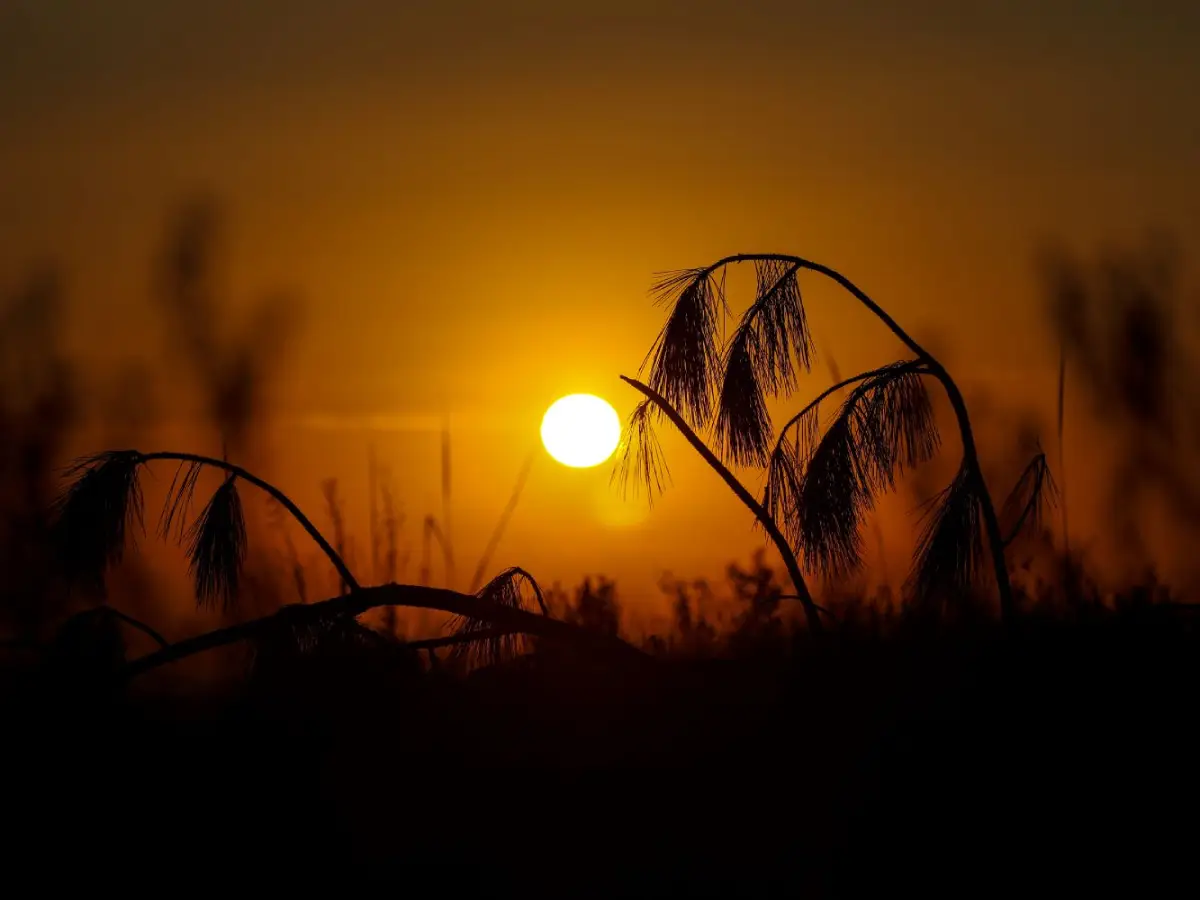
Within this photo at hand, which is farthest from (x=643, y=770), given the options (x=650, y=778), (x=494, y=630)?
(x=494, y=630)

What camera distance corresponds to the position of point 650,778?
414 cm

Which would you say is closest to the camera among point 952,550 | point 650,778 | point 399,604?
point 650,778

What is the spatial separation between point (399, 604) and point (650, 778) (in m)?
1.07

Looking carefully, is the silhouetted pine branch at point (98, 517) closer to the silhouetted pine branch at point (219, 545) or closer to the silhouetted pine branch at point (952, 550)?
the silhouetted pine branch at point (219, 545)

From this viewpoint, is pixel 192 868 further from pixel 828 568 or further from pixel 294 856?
pixel 828 568

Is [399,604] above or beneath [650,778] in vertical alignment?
above

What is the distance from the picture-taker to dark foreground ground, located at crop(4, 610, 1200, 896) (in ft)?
12.6

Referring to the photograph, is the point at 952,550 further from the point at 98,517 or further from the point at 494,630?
the point at 98,517

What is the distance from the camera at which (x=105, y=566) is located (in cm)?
482

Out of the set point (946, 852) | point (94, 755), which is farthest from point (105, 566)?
point (946, 852)

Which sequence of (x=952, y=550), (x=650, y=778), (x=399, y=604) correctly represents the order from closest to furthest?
(x=650, y=778) < (x=399, y=604) < (x=952, y=550)

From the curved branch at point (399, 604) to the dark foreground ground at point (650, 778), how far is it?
16 centimetres

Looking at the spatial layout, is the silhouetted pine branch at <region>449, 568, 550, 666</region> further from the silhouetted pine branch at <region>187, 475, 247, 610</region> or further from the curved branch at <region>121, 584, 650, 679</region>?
the silhouetted pine branch at <region>187, 475, 247, 610</region>

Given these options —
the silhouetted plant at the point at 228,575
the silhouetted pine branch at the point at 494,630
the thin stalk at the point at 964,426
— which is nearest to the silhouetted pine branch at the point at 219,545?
the silhouetted plant at the point at 228,575
